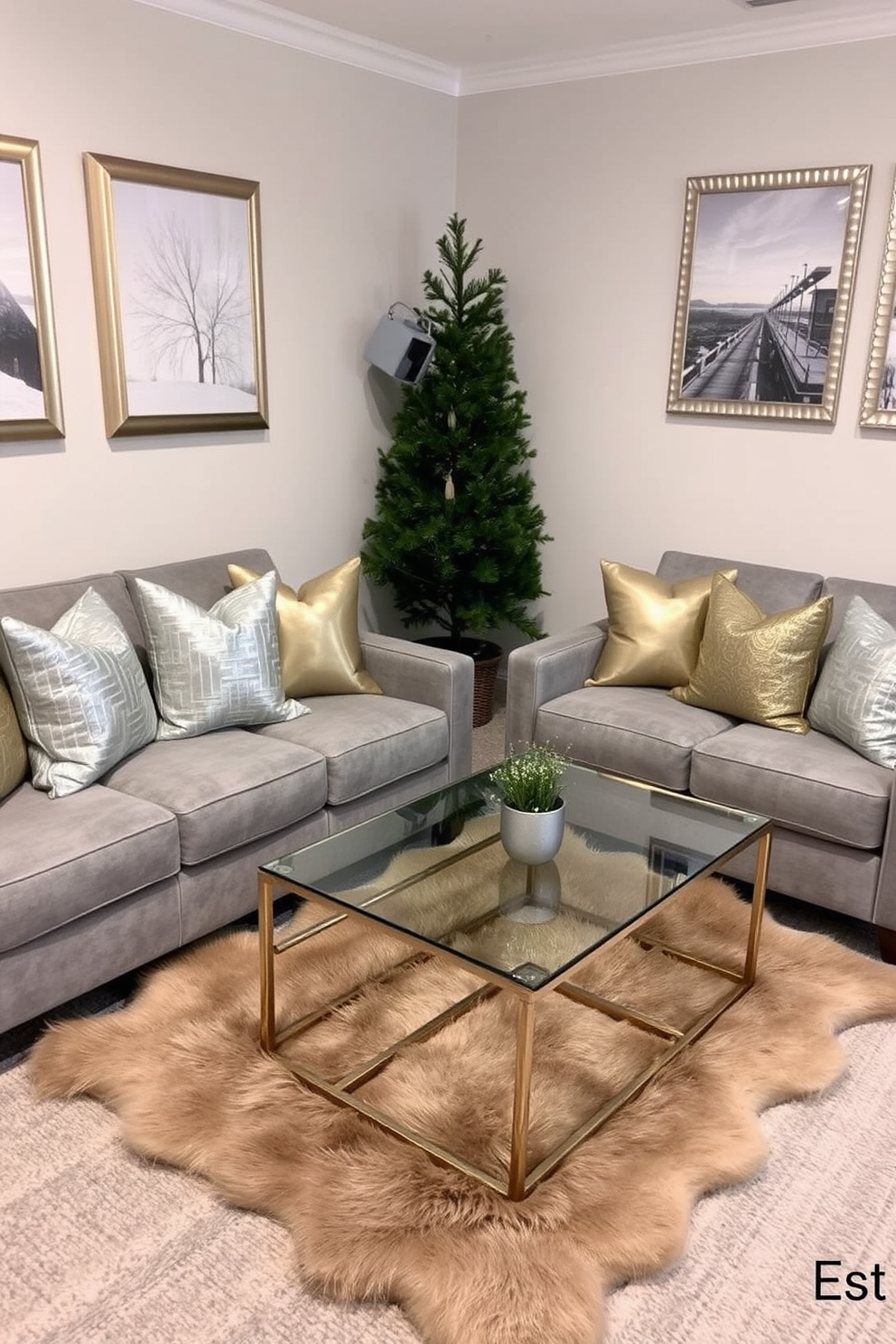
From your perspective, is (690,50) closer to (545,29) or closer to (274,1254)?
(545,29)

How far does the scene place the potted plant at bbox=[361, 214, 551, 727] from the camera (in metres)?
4.12

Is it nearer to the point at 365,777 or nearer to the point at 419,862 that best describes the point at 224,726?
the point at 365,777

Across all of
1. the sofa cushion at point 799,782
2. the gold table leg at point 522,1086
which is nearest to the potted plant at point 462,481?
the sofa cushion at point 799,782

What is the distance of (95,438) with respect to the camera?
3.31 m

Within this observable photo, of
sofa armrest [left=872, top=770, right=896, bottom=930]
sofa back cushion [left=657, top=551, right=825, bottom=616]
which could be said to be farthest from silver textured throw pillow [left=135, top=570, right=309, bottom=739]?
sofa armrest [left=872, top=770, right=896, bottom=930]

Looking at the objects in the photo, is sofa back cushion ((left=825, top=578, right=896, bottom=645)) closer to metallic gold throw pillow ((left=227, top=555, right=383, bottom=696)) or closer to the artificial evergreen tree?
the artificial evergreen tree

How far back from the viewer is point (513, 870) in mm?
2465

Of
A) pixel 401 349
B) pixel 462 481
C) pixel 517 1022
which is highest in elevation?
pixel 401 349

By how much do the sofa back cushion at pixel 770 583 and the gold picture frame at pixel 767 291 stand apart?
57 centimetres

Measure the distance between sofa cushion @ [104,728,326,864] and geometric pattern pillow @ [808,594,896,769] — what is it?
1.49 meters

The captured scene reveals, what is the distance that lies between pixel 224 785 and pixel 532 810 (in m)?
0.81

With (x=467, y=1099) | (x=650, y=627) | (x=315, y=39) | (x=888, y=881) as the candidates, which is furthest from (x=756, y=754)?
(x=315, y=39)

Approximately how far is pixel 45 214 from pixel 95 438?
645 millimetres

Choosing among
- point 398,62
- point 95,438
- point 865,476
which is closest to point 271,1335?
point 95,438
